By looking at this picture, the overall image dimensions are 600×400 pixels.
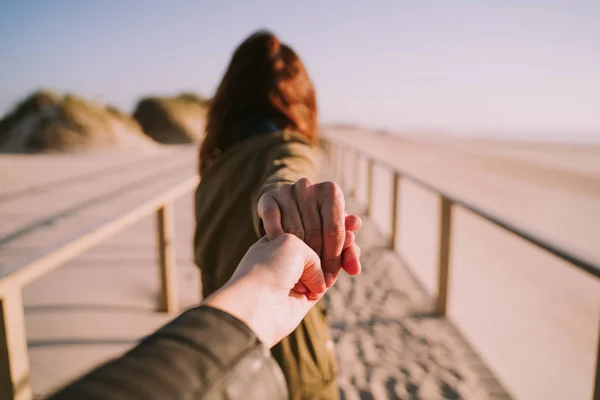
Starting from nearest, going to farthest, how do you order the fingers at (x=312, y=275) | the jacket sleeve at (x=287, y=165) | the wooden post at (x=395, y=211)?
1. the fingers at (x=312, y=275)
2. the jacket sleeve at (x=287, y=165)
3. the wooden post at (x=395, y=211)

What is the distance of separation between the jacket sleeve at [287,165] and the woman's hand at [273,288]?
0.27 m

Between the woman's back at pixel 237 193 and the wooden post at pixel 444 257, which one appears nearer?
the woman's back at pixel 237 193

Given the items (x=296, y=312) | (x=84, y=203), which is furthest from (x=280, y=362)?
(x=84, y=203)

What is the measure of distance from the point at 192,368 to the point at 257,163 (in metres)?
0.84

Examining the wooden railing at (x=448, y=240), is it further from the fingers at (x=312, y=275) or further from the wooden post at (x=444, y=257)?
the fingers at (x=312, y=275)

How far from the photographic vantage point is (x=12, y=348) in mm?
1314

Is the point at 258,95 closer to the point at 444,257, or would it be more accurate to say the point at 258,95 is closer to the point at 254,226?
the point at 254,226

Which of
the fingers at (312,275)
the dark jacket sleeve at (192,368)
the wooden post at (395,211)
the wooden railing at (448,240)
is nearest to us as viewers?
the dark jacket sleeve at (192,368)

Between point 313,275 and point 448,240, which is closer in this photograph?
point 313,275

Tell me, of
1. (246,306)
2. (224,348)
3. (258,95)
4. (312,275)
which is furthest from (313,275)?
(258,95)

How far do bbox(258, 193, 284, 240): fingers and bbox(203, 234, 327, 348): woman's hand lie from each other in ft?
0.07

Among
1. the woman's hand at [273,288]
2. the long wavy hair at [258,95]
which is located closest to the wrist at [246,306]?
the woman's hand at [273,288]

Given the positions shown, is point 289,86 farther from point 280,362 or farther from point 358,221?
point 280,362

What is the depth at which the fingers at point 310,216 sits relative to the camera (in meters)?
0.87
